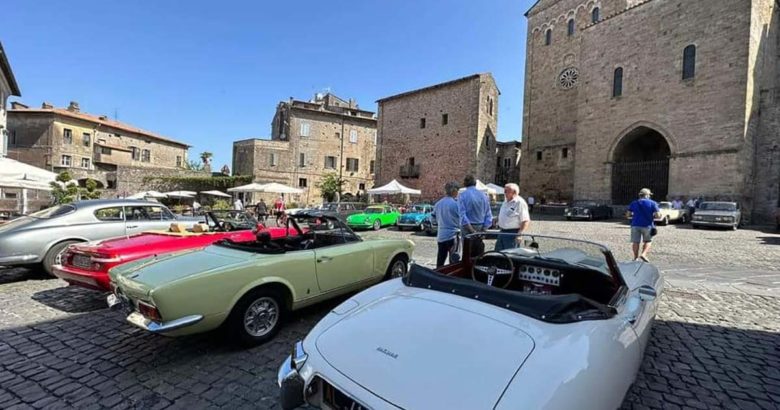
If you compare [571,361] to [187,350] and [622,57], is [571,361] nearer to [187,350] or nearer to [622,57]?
[187,350]

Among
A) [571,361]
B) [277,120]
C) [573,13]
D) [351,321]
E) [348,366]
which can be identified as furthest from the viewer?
[277,120]

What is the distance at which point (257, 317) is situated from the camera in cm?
340

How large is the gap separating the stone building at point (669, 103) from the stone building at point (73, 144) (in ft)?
121

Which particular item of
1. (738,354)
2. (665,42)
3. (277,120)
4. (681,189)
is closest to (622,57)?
(665,42)

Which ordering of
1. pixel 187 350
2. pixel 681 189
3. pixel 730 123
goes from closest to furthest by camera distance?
pixel 187 350
pixel 730 123
pixel 681 189

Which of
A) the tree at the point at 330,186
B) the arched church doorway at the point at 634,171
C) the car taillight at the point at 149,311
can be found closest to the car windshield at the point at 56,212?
the car taillight at the point at 149,311

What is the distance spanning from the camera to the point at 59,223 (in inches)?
221

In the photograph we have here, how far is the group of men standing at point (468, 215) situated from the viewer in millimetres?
5520

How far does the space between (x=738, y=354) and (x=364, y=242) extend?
3940 mm

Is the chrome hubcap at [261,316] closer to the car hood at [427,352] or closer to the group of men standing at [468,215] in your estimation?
the car hood at [427,352]

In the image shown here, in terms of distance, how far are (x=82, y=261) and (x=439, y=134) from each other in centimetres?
2786

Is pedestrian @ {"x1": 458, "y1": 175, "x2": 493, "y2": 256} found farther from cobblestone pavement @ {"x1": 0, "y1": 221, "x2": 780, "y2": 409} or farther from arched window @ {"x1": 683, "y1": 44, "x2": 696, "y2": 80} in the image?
arched window @ {"x1": 683, "y1": 44, "x2": 696, "y2": 80}

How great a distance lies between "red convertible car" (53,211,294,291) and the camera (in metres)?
4.18

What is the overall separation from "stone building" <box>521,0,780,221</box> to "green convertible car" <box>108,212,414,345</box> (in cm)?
2290
